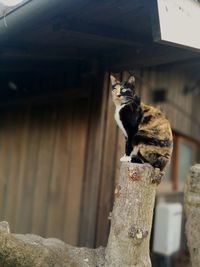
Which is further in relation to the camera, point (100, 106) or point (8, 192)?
point (8, 192)

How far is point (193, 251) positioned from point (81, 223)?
57.8 inches

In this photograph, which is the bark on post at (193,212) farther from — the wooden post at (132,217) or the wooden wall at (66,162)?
the wooden wall at (66,162)


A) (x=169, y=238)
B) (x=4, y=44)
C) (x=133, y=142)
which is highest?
(x=4, y=44)

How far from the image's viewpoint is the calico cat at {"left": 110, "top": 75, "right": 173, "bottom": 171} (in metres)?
2.29

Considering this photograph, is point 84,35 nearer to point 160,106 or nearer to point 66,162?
point 66,162

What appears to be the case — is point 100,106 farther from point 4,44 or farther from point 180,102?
point 180,102

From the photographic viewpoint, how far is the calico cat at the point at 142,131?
229 cm

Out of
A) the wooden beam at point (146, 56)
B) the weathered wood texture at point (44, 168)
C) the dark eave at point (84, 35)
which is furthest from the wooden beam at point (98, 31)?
the weathered wood texture at point (44, 168)

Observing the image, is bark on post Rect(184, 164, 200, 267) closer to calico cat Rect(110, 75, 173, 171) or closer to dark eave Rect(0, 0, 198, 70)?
calico cat Rect(110, 75, 173, 171)

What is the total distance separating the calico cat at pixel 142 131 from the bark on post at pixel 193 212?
0.82 feet

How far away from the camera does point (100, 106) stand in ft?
11.9

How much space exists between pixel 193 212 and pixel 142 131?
651mm

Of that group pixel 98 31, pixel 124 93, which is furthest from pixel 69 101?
pixel 124 93

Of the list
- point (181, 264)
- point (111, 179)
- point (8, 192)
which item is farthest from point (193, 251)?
point (181, 264)
